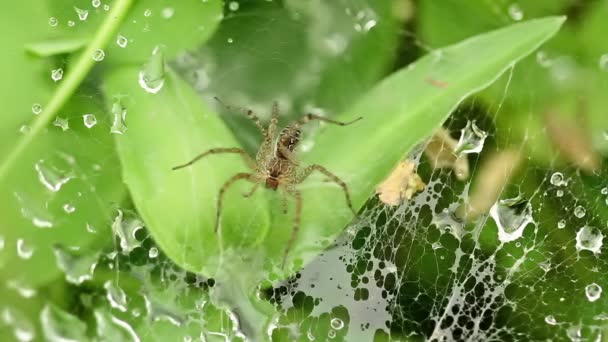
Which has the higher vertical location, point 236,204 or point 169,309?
point 236,204

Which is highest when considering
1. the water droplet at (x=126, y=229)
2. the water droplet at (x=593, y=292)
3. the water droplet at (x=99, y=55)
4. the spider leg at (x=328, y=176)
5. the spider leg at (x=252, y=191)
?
the water droplet at (x=99, y=55)

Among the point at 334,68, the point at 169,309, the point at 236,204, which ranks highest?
the point at 334,68

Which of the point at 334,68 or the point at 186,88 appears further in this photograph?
the point at 334,68

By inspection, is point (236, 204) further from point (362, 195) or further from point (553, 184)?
point (553, 184)

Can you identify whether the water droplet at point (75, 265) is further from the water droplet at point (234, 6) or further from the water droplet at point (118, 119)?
the water droplet at point (234, 6)

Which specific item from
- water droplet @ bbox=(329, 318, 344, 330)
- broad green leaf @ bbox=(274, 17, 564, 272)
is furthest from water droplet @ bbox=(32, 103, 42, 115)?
water droplet @ bbox=(329, 318, 344, 330)

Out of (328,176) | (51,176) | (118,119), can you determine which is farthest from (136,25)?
(328,176)

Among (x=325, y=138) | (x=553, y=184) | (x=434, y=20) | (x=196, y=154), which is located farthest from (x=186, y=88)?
(x=553, y=184)

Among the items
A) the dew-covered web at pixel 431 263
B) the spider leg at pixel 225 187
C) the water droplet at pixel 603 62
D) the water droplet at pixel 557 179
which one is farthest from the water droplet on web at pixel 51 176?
the water droplet at pixel 603 62
